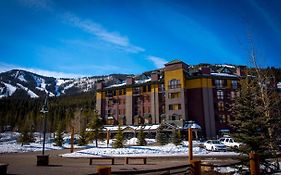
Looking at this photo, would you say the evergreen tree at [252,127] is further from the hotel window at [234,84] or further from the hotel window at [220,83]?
the hotel window at [234,84]

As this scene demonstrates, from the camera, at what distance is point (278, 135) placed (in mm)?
17594

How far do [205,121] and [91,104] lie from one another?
304 ft

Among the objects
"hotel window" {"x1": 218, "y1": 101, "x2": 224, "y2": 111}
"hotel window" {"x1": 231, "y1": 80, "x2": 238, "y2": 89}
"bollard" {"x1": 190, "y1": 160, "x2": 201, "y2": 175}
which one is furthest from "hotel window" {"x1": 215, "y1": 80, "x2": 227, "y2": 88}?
"bollard" {"x1": 190, "y1": 160, "x2": 201, "y2": 175}

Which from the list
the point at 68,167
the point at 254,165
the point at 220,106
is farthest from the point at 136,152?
the point at 220,106

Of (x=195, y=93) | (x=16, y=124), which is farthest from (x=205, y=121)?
(x=16, y=124)

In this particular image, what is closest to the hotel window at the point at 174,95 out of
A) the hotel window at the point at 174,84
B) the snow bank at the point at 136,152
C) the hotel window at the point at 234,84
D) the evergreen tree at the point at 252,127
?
the hotel window at the point at 174,84

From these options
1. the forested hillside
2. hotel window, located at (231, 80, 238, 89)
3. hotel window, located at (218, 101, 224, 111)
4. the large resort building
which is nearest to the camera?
the large resort building

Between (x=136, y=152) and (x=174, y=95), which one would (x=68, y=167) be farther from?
(x=174, y=95)

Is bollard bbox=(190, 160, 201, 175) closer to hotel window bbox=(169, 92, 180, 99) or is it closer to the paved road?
the paved road

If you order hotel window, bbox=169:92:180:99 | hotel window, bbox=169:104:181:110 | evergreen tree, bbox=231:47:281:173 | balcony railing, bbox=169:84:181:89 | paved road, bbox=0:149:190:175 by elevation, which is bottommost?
paved road, bbox=0:149:190:175

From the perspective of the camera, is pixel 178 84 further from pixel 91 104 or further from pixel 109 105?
pixel 91 104

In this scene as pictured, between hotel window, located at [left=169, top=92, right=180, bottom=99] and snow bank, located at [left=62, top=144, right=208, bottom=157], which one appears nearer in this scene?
snow bank, located at [left=62, top=144, right=208, bottom=157]

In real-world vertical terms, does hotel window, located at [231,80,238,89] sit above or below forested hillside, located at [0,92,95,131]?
above

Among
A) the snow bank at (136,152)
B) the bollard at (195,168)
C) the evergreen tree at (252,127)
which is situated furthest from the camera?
the snow bank at (136,152)
